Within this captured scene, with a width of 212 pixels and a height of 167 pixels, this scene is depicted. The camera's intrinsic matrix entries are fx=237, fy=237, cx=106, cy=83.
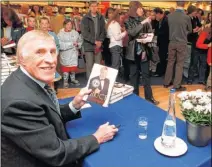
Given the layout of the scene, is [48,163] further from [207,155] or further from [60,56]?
[60,56]

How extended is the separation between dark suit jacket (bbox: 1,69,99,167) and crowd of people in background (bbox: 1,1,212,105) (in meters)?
1.98

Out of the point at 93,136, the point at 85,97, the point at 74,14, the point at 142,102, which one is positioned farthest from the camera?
the point at 74,14

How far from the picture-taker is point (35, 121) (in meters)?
0.96

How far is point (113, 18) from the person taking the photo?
12.7ft

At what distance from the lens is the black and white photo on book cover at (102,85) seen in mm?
1314

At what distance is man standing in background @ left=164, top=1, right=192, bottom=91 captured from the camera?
130 inches

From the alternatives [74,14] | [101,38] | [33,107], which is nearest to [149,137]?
[33,107]

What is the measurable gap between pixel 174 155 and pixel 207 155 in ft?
0.49

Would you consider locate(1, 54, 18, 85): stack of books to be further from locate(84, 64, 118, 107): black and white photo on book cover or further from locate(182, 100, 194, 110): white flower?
locate(182, 100, 194, 110): white flower

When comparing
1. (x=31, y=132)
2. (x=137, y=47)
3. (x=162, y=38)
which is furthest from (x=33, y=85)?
(x=162, y=38)

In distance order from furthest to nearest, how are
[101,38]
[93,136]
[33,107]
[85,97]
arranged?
1. [101,38]
2. [85,97]
3. [93,136]
4. [33,107]

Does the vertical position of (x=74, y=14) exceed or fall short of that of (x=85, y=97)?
it exceeds it

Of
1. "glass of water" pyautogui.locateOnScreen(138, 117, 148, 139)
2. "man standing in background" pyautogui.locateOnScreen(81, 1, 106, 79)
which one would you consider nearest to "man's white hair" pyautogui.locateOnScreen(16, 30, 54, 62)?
"glass of water" pyautogui.locateOnScreen(138, 117, 148, 139)

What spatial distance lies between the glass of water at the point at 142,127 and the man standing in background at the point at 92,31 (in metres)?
2.63
